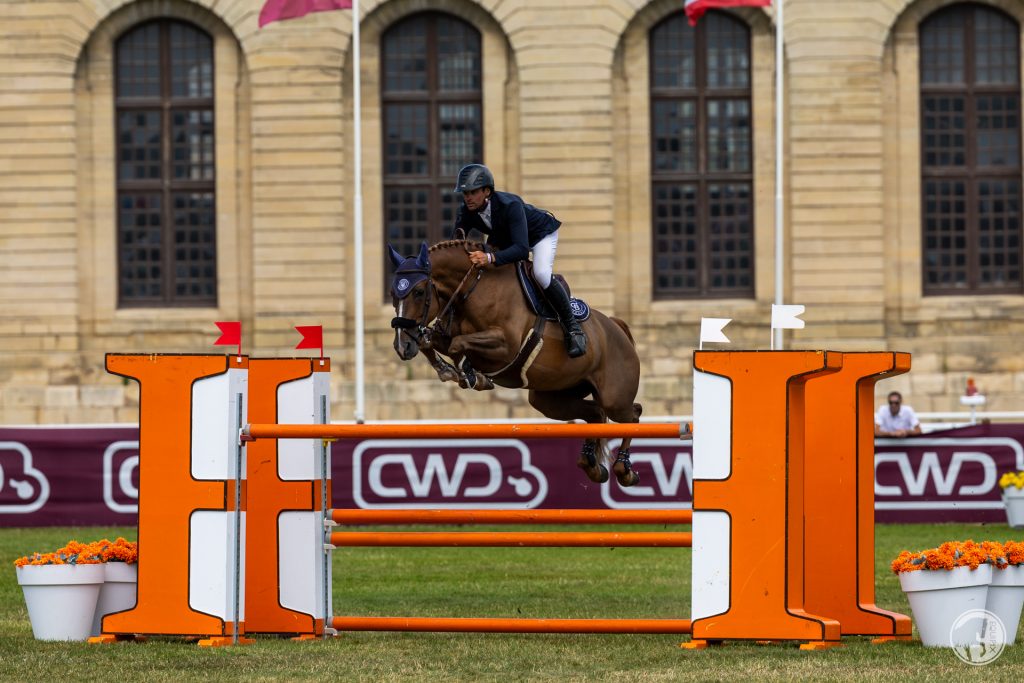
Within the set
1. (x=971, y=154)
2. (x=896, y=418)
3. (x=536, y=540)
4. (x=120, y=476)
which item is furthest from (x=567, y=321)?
(x=971, y=154)

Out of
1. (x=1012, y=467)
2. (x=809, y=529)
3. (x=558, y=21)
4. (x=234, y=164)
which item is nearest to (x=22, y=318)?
(x=234, y=164)

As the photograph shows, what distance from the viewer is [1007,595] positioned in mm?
13500

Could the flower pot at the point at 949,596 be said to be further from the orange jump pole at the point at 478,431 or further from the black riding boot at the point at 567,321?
the black riding boot at the point at 567,321

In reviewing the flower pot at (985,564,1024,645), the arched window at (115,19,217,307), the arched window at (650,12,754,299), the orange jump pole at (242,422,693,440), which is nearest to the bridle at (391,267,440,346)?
the orange jump pole at (242,422,693,440)

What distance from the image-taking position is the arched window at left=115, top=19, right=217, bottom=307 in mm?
38812

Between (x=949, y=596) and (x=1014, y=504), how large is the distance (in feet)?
39.3

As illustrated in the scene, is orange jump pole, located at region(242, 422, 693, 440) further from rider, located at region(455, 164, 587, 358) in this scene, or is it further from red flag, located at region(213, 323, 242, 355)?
red flag, located at region(213, 323, 242, 355)

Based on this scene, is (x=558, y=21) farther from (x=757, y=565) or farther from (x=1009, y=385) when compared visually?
(x=757, y=565)

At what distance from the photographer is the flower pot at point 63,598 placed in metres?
13.9

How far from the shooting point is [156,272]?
39219mm

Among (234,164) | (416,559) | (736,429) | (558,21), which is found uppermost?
(558,21)

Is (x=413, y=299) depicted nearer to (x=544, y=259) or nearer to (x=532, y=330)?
(x=532, y=330)

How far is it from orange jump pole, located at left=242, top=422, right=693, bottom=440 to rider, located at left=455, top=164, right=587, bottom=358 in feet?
2.81

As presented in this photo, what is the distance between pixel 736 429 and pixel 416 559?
429 inches
